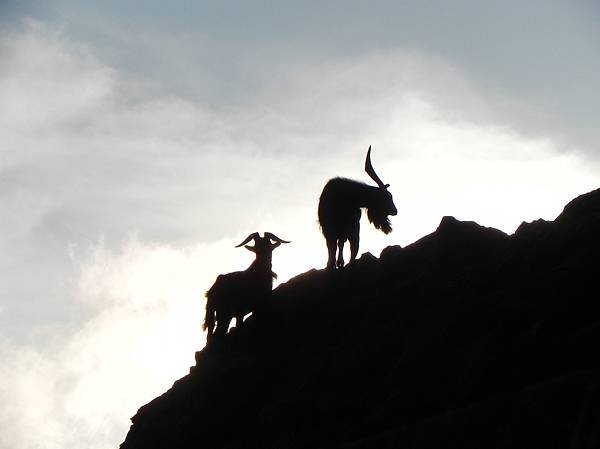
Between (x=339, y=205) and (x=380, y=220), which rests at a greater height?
(x=339, y=205)

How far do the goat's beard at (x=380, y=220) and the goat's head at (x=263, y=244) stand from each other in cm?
267

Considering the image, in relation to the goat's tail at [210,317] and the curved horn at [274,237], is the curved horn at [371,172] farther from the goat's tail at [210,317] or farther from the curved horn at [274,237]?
the goat's tail at [210,317]

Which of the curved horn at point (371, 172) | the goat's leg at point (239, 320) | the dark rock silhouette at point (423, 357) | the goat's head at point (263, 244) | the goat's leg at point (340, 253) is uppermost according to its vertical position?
the curved horn at point (371, 172)

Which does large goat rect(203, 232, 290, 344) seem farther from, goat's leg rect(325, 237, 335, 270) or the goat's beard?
Answer: the goat's beard

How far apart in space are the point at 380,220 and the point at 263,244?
3.53 meters

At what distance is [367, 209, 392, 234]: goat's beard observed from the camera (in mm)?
18891

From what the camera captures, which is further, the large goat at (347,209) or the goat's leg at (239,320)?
the large goat at (347,209)

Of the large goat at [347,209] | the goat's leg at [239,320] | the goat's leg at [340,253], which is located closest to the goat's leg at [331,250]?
the large goat at [347,209]

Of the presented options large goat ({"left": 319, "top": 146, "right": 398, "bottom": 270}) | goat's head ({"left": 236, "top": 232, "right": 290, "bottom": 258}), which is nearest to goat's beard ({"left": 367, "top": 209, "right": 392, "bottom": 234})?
large goat ({"left": 319, "top": 146, "right": 398, "bottom": 270})

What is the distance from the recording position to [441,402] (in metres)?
9.36

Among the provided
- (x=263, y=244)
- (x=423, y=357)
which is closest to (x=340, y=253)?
(x=263, y=244)

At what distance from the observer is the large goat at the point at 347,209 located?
1759 centimetres

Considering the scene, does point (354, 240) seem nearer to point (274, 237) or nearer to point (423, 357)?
point (274, 237)

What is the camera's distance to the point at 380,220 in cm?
1903
